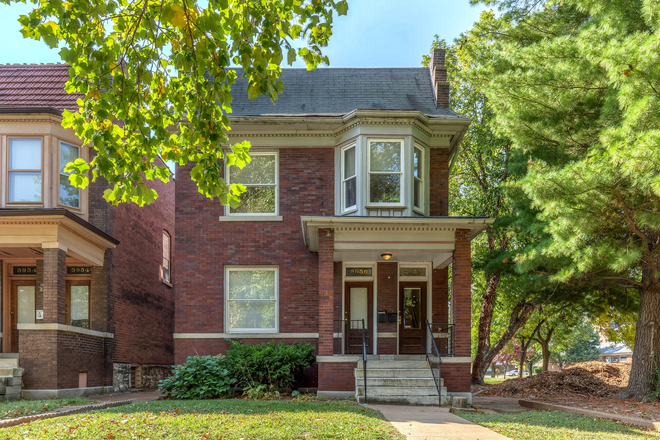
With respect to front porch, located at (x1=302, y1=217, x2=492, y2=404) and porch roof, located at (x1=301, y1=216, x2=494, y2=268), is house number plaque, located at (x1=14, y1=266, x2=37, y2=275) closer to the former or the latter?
front porch, located at (x1=302, y1=217, x2=492, y2=404)

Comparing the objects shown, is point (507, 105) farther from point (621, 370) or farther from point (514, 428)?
point (621, 370)

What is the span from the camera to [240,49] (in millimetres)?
6445

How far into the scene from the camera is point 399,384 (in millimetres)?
12273

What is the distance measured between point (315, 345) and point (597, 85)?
9063mm

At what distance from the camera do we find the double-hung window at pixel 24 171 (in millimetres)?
15344

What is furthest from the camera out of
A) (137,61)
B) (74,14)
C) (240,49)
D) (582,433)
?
(582,433)

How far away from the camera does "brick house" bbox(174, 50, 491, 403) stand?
1509cm

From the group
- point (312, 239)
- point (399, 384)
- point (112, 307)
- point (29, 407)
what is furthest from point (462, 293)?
point (112, 307)

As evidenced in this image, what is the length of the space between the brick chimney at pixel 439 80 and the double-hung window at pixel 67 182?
10254mm

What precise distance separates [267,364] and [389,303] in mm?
3950

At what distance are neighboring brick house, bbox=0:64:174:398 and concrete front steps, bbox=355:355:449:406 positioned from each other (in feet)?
23.1

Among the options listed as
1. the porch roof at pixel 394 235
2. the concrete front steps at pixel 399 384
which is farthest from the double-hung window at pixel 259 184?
the concrete front steps at pixel 399 384

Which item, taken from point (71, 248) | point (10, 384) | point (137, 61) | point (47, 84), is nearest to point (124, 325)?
point (71, 248)

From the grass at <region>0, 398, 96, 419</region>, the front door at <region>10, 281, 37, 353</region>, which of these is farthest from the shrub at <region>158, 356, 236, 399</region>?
the front door at <region>10, 281, 37, 353</region>
